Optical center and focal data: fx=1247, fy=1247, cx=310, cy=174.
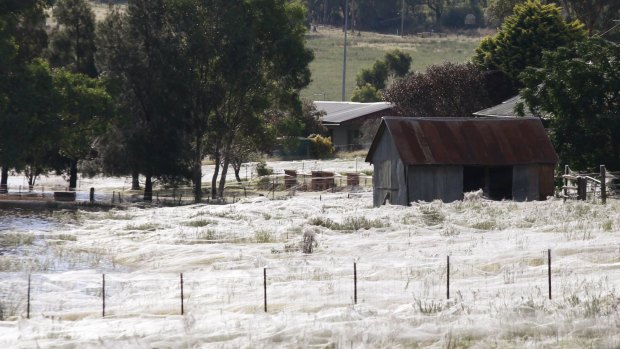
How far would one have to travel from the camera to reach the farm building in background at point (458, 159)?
47.5 metres

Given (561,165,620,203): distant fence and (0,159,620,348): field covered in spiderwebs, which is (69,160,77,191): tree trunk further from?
(561,165,620,203): distant fence

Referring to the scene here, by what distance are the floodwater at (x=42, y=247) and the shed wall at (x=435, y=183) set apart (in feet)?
41.6

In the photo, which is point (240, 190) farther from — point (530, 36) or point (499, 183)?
point (499, 183)

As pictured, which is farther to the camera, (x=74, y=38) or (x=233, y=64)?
(x=74, y=38)

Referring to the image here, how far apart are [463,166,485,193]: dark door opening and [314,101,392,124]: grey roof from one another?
4239cm

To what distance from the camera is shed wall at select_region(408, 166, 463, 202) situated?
4741 cm

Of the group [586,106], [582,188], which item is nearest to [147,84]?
[586,106]

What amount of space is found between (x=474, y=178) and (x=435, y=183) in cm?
352

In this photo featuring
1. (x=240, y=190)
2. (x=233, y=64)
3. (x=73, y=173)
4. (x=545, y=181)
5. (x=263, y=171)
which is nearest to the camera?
(x=545, y=181)

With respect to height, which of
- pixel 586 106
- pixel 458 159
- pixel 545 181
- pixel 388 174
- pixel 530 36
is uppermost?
pixel 530 36

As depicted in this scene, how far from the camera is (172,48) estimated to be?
6281 centimetres

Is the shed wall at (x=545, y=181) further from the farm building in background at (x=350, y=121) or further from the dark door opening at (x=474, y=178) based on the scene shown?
the farm building in background at (x=350, y=121)

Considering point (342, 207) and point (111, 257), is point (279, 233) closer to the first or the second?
point (111, 257)

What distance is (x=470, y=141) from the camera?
48781mm
